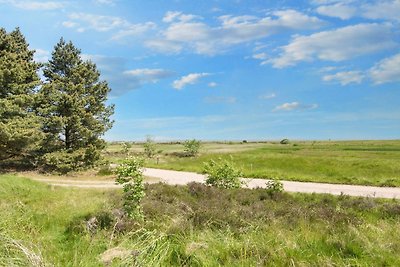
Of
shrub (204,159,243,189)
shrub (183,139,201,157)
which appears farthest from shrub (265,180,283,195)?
shrub (183,139,201,157)

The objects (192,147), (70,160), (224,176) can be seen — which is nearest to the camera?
(224,176)

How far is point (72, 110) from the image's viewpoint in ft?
126

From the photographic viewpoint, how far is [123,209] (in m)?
12.5

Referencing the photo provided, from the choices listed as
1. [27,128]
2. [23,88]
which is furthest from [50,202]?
[23,88]

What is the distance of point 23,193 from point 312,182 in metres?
21.2

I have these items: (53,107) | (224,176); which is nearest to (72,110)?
(53,107)

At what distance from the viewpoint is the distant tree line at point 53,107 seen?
35.8m

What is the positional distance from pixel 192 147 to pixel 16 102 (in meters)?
34.2

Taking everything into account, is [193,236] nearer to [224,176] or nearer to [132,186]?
[132,186]

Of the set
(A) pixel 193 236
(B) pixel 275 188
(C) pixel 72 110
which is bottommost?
(B) pixel 275 188

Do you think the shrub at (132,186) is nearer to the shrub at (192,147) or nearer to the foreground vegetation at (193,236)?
the foreground vegetation at (193,236)

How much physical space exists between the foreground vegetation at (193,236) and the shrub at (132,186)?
367 mm

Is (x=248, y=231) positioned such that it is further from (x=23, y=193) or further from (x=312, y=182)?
(x=312, y=182)

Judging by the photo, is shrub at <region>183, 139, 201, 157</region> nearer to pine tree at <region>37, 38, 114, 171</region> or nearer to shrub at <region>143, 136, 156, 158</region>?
shrub at <region>143, 136, 156, 158</region>
